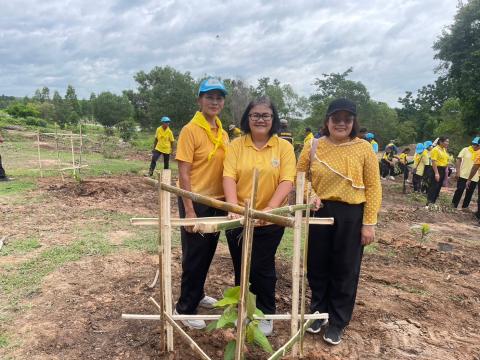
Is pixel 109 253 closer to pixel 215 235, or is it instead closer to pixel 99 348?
pixel 99 348

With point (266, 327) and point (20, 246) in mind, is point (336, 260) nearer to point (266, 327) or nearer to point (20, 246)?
point (266, 327)

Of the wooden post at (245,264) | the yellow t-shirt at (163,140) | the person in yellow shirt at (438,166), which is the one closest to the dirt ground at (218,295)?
the wooden post at (245,264)

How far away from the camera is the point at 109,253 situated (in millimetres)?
4645

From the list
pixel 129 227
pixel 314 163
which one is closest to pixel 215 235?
pixel 314 163

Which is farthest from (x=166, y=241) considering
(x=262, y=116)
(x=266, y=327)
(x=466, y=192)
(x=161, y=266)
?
(x=466, y=192)

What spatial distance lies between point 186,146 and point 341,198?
3.77 ft

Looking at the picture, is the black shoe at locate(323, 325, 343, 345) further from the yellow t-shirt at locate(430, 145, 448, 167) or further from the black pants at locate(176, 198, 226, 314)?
the yellow t-shirt at locate(430, 145, 448, 167)

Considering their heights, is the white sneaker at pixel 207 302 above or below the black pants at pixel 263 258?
below

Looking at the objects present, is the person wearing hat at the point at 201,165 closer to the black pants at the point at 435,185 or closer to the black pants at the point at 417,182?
the black pants at the point at 435,185

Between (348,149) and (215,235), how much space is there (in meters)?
1.14

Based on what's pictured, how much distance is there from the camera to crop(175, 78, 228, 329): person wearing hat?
8.75 ft

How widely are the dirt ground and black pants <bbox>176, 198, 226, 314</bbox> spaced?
259mm

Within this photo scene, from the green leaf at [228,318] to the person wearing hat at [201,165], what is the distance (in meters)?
0.68

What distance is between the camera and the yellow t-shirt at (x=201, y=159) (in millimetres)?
2648
